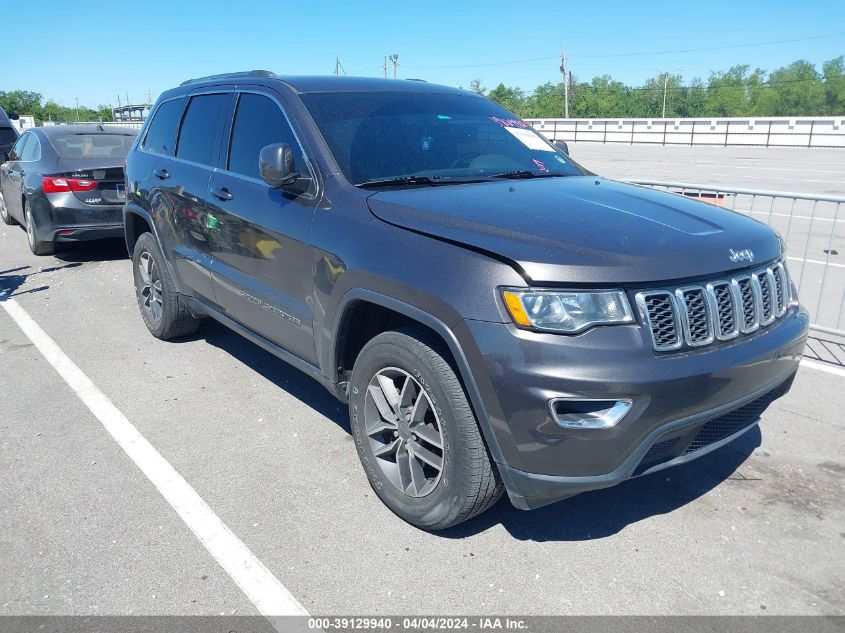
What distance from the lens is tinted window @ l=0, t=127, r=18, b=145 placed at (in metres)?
14.3

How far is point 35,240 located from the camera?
918cm

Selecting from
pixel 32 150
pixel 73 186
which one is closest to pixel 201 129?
pixel 73 186

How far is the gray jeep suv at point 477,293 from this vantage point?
99.3 inches

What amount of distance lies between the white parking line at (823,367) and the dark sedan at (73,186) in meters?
7.60

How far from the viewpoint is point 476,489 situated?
281 centimetres

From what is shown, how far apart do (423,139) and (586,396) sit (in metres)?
1.96

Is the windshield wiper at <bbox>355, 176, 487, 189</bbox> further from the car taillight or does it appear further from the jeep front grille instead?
the car taillight

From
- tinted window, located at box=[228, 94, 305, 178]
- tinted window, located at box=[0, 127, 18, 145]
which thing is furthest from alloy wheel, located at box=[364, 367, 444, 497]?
tinted window, located at box=[0, 127, 18, 145]

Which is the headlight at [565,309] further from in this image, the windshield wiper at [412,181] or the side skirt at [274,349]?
the side skirt at [274,349]

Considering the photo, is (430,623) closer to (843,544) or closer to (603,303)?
(603,303)

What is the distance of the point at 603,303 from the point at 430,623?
1.36m

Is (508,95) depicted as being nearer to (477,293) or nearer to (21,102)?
(21,102)

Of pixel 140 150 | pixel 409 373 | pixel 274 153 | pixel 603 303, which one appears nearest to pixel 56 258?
pixel 140 150

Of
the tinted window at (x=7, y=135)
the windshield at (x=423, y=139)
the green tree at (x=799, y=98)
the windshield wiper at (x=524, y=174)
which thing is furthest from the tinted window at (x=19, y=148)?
the green tree at (x=799, y=98)
